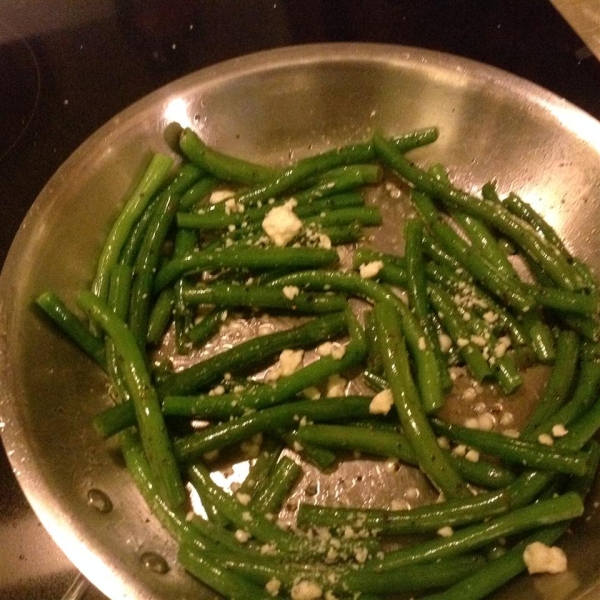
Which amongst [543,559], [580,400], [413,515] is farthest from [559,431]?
[413,515]

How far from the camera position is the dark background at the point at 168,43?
8.69 ft

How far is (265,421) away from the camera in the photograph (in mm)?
2021

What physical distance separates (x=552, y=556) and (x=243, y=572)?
791 millimetres

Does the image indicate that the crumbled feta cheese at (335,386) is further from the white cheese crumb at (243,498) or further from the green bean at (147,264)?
the green bean at (147,264)

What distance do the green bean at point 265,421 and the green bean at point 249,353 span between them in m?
0.15

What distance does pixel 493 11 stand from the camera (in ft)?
9.45

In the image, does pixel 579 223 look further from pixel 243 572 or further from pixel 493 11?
pixel 243 572

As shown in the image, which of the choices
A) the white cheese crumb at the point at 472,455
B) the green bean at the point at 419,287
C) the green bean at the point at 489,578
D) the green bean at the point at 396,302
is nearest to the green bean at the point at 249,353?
the green bean at the point at 396,302

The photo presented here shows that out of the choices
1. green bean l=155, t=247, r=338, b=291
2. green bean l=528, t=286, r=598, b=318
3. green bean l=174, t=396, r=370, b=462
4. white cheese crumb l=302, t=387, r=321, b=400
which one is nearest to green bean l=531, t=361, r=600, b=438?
green bean l=528, t=286, r=598, b=318

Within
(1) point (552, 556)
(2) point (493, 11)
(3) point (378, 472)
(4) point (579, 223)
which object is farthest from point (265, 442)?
(2) point (493, 11)

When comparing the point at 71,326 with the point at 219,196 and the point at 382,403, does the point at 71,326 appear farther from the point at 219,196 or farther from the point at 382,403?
the point at 382,403

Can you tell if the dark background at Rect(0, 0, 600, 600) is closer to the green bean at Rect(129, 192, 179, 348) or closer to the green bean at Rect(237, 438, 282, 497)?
the green bean at Rect(129, 192, 179, 348)

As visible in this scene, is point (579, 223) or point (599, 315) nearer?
point (599, 315)

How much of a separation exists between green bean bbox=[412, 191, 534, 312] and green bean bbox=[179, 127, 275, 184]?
58cm
